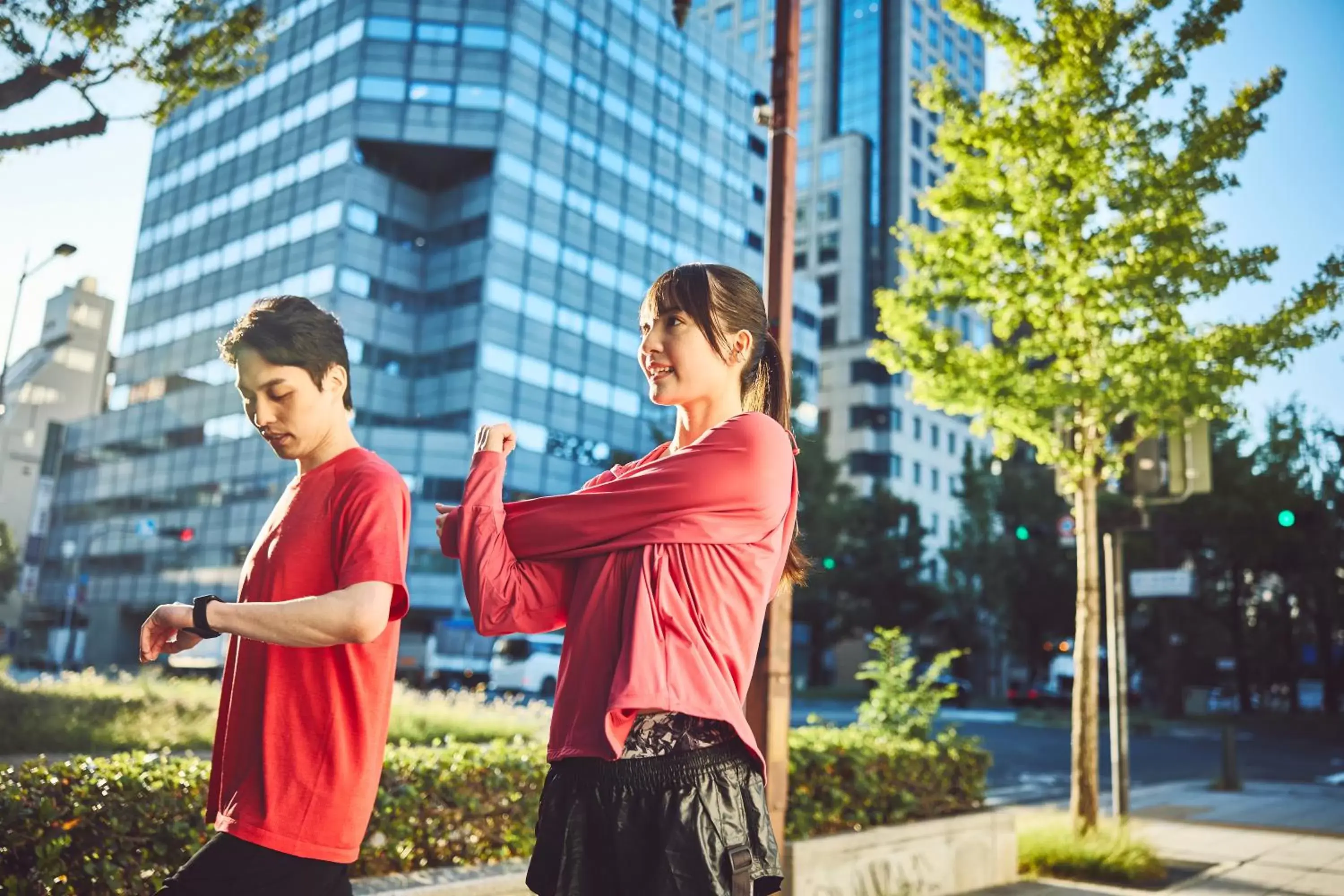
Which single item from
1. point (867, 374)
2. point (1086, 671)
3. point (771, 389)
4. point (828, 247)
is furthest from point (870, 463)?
point (771, 389)

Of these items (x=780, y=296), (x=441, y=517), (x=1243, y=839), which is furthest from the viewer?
(x=1243, y=839)

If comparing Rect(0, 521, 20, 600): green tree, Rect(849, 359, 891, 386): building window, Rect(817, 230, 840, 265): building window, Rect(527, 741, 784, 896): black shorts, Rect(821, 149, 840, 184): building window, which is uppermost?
Rect(821, 149, 840, 184): building window

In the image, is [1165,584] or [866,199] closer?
[1165,584]

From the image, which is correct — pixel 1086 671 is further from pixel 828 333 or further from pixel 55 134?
pixel 828 333

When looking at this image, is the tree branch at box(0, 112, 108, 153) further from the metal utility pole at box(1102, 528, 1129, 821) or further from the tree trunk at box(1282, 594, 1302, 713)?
the tree trunk at box(1282, 594, 1302, 713)

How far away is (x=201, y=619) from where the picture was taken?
1.88m

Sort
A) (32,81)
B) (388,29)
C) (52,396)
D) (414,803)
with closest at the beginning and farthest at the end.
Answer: (414,803), (32,81), (388,29), (52,396)

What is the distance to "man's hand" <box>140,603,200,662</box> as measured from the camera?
189cm

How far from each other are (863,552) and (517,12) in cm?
2940

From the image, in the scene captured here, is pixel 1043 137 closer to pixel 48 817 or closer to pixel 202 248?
pixel 48 817

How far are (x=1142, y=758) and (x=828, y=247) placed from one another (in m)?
60.0

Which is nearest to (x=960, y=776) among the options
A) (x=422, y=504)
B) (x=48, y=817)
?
(x=48, y=817)

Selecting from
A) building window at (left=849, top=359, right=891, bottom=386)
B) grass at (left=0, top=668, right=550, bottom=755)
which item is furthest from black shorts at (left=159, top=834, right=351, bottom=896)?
building window at (left=849, top=359, right=891, bottom=386)

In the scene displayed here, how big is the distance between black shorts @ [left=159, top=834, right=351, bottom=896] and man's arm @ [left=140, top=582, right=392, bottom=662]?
0.38 m
